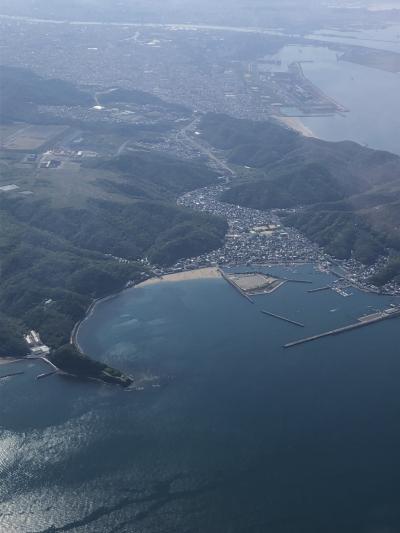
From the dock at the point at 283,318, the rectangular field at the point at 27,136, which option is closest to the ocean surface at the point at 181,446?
the dock at the point at 283,318

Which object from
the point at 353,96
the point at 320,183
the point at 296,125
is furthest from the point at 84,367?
the point at 353,96

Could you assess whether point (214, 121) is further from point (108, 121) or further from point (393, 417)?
point (393, 417)

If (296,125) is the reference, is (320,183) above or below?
above

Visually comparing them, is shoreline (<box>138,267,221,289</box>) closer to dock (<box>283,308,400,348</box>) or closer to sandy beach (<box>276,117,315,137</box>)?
dock (<box>283,308,400,348</box>)

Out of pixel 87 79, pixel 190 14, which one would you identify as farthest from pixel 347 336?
pixel 190 14

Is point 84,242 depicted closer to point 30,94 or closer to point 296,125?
point 296,125

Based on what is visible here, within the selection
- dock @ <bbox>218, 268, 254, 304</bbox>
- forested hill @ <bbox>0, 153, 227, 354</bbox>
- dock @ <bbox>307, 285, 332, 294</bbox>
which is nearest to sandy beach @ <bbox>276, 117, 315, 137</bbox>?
forested hill @ <bbox>0, 153, 227, 354</bbox>
